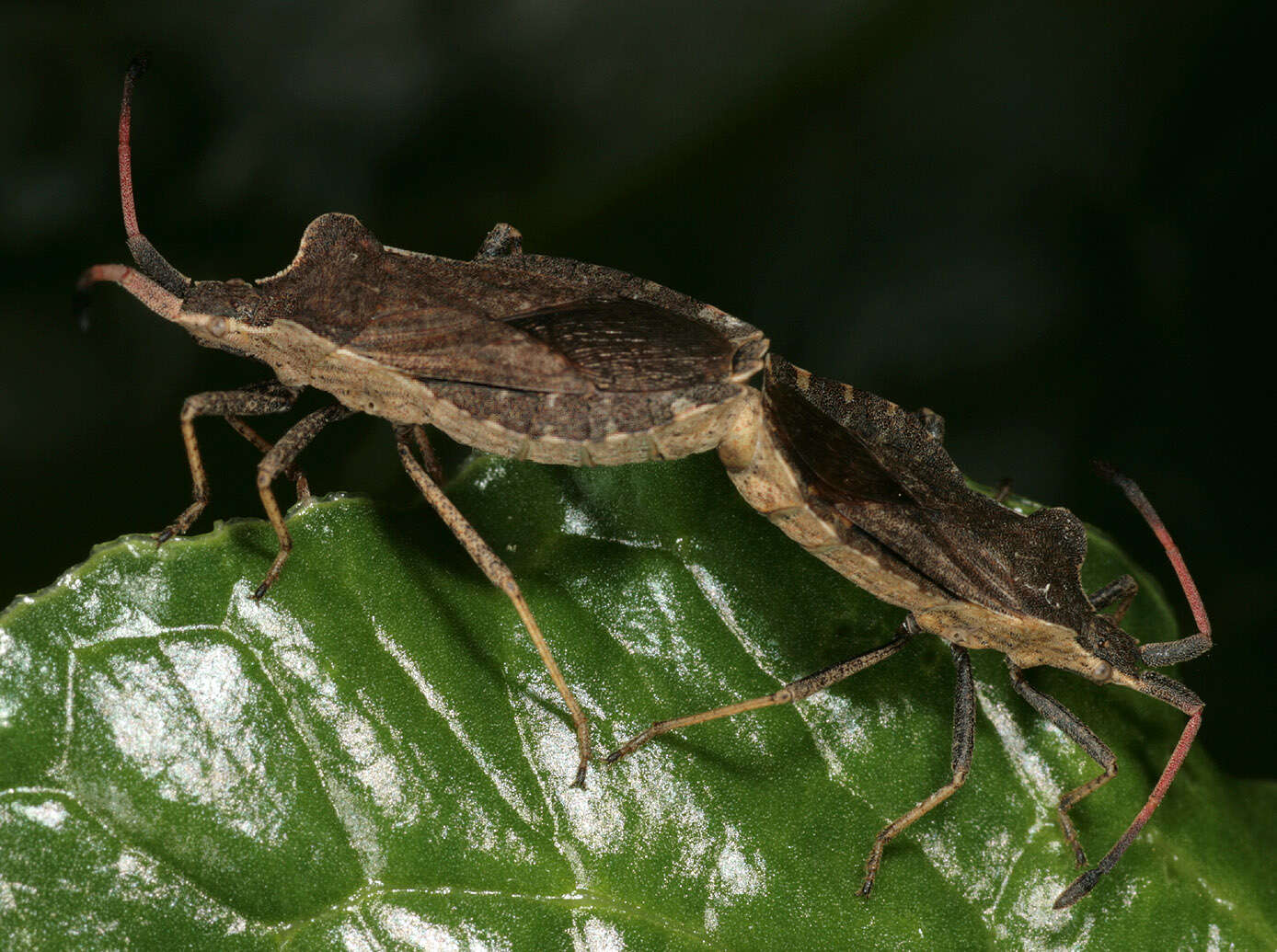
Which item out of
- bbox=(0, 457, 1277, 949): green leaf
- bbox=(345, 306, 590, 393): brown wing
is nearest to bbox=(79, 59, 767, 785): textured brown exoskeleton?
bbox=(345, 306, 590, 393): brown wing

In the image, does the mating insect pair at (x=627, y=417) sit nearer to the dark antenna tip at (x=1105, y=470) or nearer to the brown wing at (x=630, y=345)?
the brown wing at (x=630, y=345)

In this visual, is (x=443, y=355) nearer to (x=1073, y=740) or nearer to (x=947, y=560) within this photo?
(x=947, y=560)

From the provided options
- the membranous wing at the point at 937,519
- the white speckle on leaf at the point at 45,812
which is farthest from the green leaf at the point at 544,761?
the membranous wing at the point at 937,519

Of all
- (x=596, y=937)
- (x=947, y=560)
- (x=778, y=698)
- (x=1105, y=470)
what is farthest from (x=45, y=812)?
(x=1105, y=470)

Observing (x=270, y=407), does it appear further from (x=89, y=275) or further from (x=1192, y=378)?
(x=1192, y=378)

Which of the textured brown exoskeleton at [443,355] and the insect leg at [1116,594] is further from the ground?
the textured brown exoskeleton at [443,355]

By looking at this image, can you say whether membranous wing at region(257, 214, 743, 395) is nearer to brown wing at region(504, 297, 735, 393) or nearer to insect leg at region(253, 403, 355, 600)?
brown wing at region(504, 297, 735, 393)
